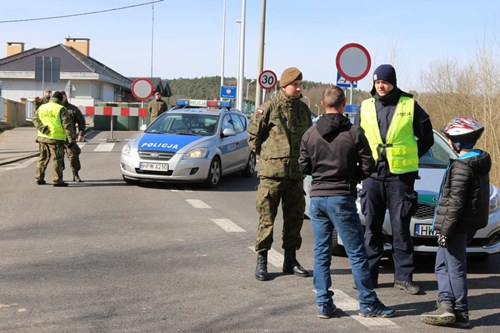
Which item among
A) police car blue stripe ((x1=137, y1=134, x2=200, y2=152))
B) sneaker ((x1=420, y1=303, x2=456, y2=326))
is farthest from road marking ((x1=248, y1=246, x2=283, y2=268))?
police car blue stripe ((x1=137, y1=134, x2=200, y2=152))

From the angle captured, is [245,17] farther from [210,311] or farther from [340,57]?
[210,311]

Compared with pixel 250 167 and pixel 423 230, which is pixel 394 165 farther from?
pixel 250 167

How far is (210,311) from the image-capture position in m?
5.14

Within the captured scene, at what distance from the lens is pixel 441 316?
16.3 ft

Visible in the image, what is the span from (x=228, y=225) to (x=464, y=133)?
4670mm

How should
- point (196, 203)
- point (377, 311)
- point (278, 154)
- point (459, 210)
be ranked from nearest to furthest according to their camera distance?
point (459, 210)
point (377, 311)
point (278, 154)
point (196, 203)

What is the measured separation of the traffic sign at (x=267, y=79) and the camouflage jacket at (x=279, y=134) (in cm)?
1478

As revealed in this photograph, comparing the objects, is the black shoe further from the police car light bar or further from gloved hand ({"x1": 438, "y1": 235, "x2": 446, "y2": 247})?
the police car light bar

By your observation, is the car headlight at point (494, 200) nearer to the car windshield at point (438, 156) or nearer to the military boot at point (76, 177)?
the car windshield at point (438, 156)

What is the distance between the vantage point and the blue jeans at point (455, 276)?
16.5 feet

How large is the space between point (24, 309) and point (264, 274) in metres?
2.18

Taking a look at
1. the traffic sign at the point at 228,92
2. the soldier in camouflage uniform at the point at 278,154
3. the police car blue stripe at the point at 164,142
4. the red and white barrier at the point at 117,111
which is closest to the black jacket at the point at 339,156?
the soldier in camouflage uniform at the point at 278,154

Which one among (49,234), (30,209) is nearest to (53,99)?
(30,209)

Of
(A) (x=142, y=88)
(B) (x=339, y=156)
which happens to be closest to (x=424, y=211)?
(B) (x=339, y=156)
